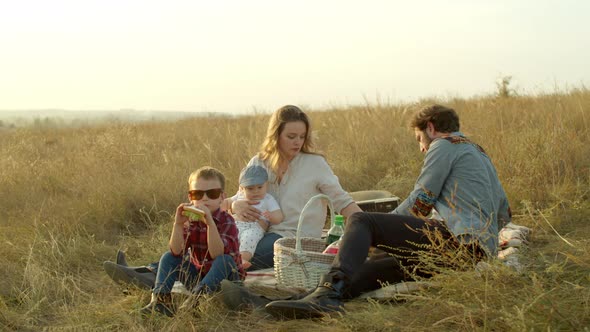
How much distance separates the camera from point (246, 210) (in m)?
5.07

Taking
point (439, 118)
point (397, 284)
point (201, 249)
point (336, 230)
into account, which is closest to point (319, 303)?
point (397, 284)

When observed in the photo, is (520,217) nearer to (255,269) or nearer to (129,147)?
(255,269)

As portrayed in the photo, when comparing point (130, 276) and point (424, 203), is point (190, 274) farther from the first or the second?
point (424, 203)

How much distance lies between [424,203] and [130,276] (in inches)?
74.5

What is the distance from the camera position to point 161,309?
160 inches

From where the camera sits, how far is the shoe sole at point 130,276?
4559mm

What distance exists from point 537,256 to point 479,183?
1.69 feet

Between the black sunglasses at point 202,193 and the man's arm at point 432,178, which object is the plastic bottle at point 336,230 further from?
the black sunglasses at point 202,193

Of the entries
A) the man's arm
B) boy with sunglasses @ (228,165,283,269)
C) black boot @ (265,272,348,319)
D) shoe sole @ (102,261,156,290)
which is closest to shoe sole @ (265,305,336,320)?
black boot @ (265,272,348,319)

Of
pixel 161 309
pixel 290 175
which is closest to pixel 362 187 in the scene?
pixel 290 175

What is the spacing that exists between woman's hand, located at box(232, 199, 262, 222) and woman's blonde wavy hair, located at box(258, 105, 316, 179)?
344 mm

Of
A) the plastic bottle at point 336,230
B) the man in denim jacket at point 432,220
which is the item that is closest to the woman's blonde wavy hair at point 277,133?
the plastic bottle at point 336,230

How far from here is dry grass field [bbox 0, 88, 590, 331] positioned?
335 cm

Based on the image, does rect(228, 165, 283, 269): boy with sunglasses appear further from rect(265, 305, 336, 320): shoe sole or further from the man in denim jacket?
rect(265, 305, 336, 320): shoe sole
